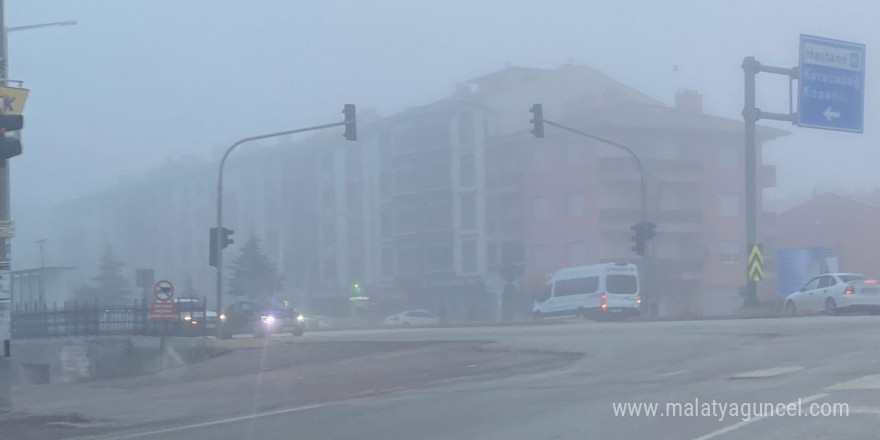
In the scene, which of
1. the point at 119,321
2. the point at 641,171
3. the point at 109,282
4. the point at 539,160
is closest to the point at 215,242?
the point at 119,321

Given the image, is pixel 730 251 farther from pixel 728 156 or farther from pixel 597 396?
pixel 597 396

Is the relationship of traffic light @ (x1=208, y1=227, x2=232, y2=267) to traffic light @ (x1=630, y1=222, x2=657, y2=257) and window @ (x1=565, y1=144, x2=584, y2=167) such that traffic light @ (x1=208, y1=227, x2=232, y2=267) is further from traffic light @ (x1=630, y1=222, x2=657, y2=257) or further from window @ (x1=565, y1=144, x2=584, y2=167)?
window @ (x1=565, y1=144, x2=584, y2=167)

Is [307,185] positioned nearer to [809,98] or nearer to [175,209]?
[175,209]

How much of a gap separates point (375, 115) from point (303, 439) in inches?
2533

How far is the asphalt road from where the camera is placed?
10727 mm

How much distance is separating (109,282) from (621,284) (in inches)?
962

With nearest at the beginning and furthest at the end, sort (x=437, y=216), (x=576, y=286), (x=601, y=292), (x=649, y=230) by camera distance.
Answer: (x=649, y=230)
(x=601, y=292)
(x=576, y=286)
(x=437, y=216)

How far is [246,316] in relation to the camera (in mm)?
35875

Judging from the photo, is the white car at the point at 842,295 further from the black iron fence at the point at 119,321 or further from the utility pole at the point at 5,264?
the utility pole at the point at 5,264

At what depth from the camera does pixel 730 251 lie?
224 ft

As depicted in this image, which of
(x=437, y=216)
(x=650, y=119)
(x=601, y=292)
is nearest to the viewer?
(x=601, y=292)

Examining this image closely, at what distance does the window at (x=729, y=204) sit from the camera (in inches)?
2670

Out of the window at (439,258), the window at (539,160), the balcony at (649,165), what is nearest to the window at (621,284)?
the balcony at (649,165)

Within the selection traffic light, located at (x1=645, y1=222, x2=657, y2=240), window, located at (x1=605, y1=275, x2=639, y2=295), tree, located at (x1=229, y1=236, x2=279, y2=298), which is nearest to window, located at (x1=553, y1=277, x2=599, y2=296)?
window, located at (x1=605, y1=275, x2=639, y2=295)
